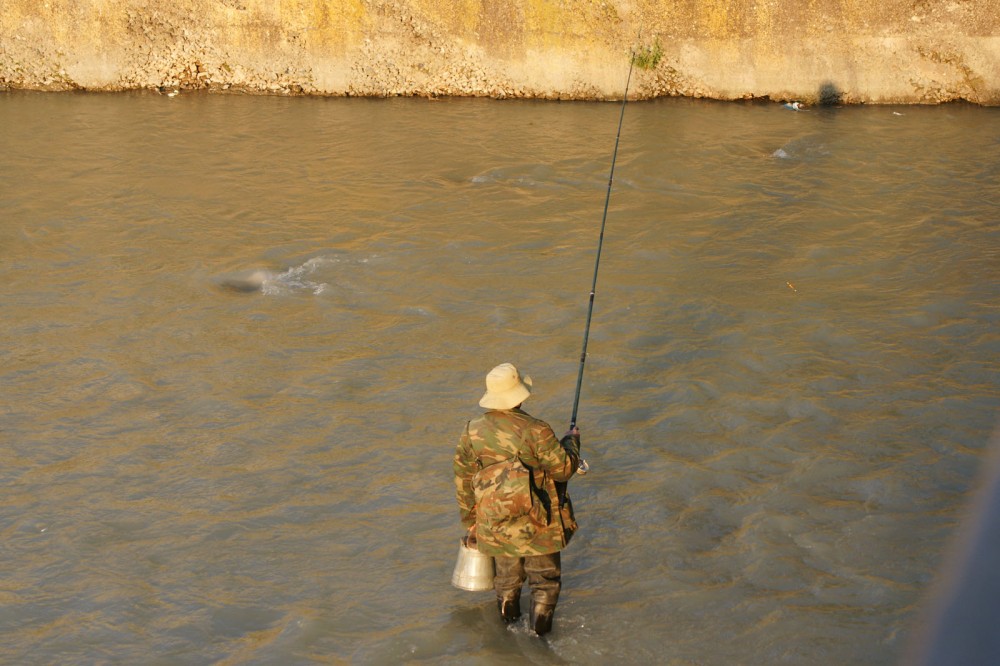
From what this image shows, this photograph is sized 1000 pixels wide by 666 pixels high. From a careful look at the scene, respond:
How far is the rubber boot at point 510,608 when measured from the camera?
5.40 meters

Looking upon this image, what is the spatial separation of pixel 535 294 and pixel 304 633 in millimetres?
5225

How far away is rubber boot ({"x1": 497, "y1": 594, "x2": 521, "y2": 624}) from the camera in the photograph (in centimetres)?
540

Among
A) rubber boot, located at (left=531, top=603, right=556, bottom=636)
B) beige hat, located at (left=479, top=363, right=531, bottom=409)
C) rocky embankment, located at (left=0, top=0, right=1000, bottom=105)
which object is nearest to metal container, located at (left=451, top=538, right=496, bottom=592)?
rubber boot, located at (left=531, top=603, right=556, bottom=636)

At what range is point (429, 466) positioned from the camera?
23.6ft

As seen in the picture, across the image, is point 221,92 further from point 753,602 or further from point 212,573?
point 753,602

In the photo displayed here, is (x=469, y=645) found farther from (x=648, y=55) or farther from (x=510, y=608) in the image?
(x=648, y=55)

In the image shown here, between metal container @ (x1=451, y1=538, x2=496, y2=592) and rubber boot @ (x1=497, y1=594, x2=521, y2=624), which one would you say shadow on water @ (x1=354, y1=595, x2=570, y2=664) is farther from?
metal container @ (x1=451, y1=538, x2=496, y2=592)

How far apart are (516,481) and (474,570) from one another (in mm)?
629

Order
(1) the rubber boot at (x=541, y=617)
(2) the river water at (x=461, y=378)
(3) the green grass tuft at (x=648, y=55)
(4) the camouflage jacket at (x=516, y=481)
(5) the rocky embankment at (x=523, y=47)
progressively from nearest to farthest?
(4) the camouflage jacket at (x=516, y=481) < (1) the rubber boot at (x=541, y=617) < (2) the river water at (x=461, y=378) < (5) the rocky embankment at (x=523, y=47) < (3) the green grass tuft at (x=648, y=55)

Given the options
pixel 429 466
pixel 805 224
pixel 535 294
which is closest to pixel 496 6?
pixel 805 224

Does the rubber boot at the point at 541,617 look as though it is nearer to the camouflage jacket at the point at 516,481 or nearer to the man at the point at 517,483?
the man at the point at 517,483

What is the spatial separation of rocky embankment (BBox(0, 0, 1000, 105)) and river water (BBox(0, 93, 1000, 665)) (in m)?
2.03

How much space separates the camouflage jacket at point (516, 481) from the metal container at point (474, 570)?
0.64 ft

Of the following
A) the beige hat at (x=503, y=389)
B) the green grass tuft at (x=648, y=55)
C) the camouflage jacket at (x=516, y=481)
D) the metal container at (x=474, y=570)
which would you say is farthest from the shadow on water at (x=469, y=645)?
the green grass tuft at (x=648, y=55)
